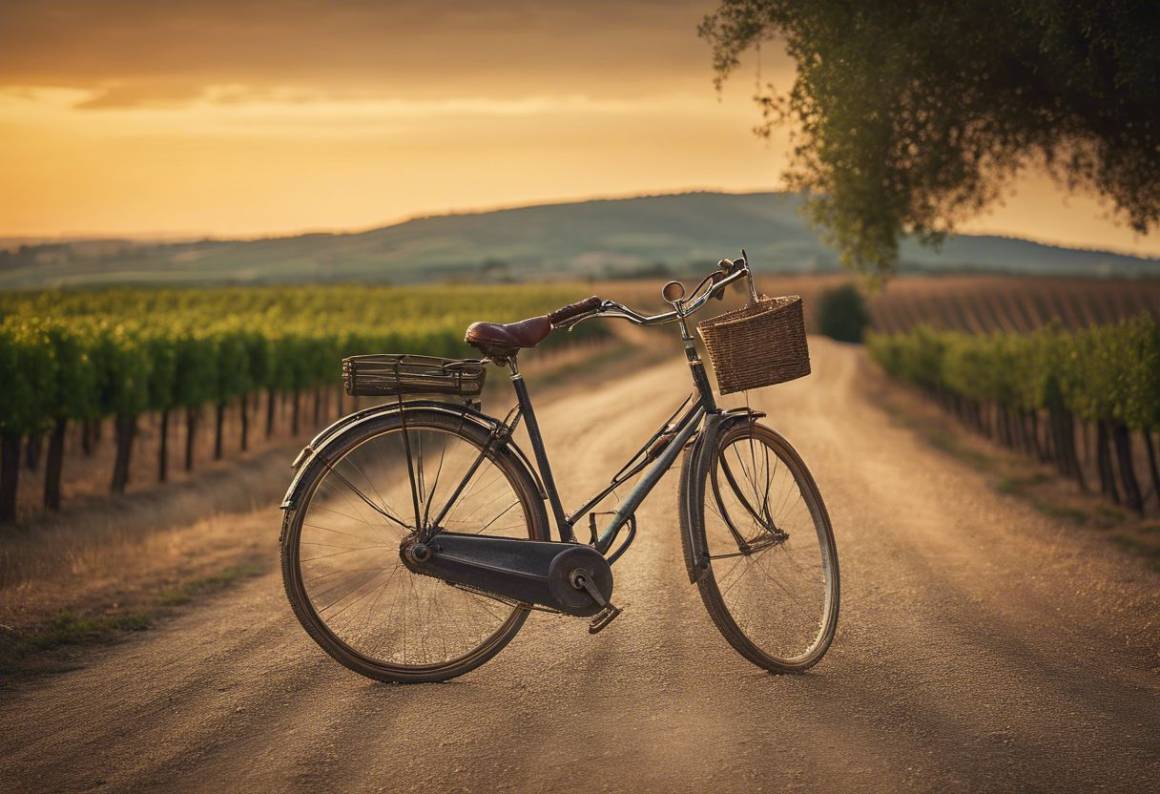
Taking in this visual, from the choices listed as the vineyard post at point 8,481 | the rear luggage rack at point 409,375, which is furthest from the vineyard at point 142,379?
the rear luggage rack at point 409,375

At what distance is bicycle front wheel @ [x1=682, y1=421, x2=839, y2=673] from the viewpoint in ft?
16.0

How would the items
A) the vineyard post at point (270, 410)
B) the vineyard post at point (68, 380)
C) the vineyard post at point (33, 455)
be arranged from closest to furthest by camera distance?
1. the vineyard post at point (68, 380)
2. the vineyard post at point (33, 455)
3. the vineyard post at point (270, 410)

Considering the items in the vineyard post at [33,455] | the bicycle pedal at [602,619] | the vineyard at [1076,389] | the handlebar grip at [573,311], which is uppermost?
the handlebar grip at [573,311]

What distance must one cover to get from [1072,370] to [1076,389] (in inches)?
23.9

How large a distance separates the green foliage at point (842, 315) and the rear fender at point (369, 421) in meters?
72.8

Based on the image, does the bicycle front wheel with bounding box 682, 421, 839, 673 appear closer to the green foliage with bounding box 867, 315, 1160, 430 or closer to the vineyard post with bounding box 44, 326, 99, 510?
the green foliage with bounding box 867, 315, 1160, 430

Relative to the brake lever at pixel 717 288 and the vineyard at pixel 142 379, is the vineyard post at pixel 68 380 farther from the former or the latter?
the brake lever at pixel 717 288

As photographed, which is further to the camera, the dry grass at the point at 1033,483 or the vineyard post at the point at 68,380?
the vineyard post at the point at 68,380

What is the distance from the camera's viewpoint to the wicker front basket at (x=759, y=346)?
475 cm

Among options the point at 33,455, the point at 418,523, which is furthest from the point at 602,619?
the point at 33,455

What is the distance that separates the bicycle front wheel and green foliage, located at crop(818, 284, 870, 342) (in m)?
72.0

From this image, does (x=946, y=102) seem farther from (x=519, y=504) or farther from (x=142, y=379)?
(x=142, y=379)

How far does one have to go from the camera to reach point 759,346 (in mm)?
4770

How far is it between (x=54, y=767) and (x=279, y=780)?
898mm
